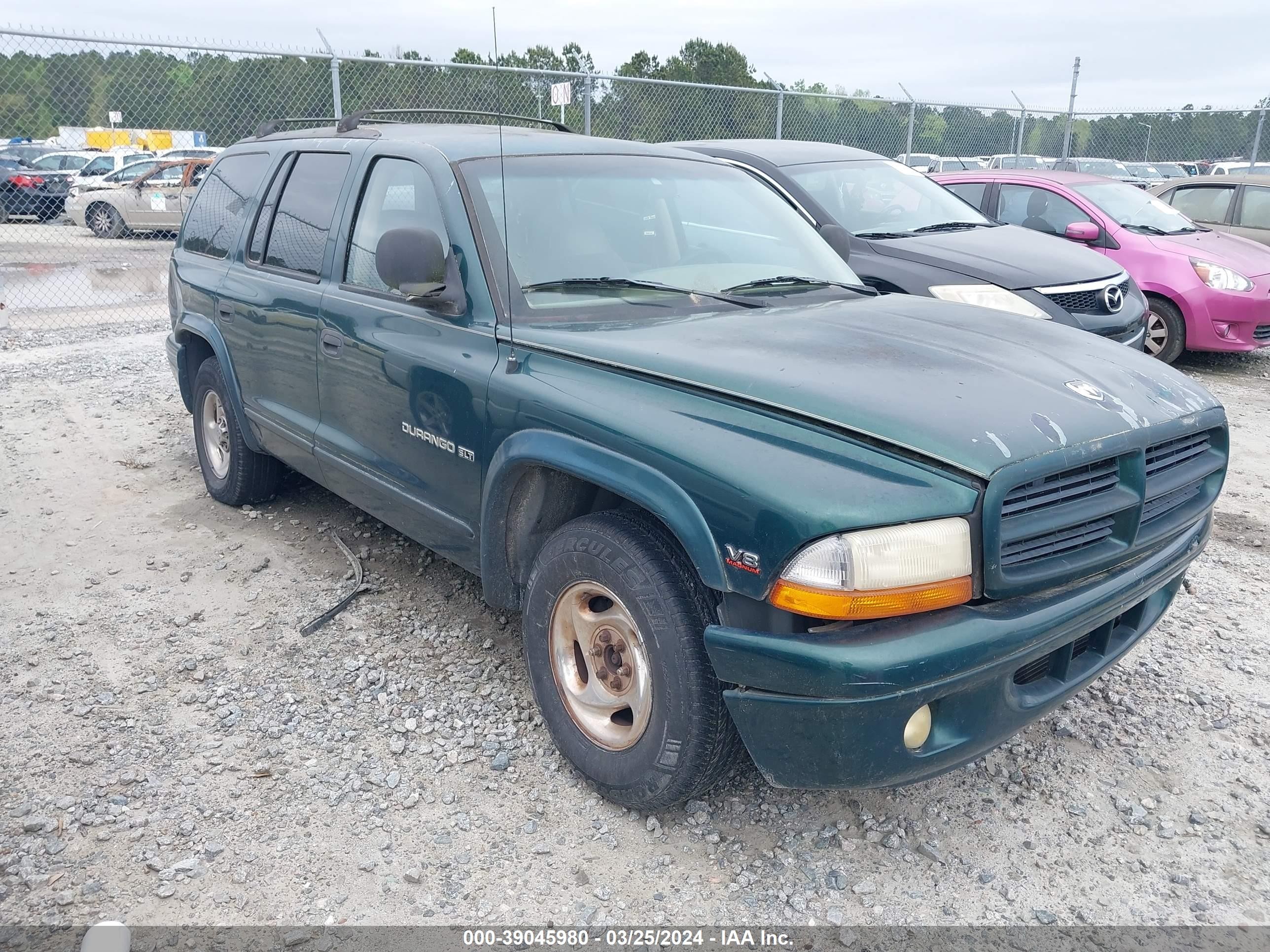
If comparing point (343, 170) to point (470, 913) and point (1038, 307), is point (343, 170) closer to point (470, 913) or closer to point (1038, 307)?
point (470, 913)

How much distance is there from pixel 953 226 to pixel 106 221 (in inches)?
623

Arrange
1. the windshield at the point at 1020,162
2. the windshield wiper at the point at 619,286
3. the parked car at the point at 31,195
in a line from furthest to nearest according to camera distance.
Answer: the parked car at the point at 31,195, the windshield at the point at 1020,162, the windshield wiper at the point at 619,286

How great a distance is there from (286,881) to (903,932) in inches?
60.9

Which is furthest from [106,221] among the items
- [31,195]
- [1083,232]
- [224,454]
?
[1083,232]

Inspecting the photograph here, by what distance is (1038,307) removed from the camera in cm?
586

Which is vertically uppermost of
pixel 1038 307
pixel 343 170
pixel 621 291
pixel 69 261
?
pixel 343 170

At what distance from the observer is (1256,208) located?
10367 millimetres

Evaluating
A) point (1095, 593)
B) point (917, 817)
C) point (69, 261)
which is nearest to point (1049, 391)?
point (1095, 593)

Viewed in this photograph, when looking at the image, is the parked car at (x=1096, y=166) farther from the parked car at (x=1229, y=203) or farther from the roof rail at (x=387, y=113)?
the roof rail at (x=387, y=113)

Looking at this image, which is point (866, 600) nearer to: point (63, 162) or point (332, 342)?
point (332, 342)

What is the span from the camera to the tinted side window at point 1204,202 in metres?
10.5

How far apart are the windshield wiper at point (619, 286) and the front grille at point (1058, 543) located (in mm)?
1246

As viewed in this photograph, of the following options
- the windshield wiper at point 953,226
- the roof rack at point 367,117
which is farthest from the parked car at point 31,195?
the windshield wiper at point 953,226

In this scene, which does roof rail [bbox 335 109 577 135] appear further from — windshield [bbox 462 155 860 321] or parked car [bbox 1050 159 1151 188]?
parked car [bbox 1050 159 1151 188]
